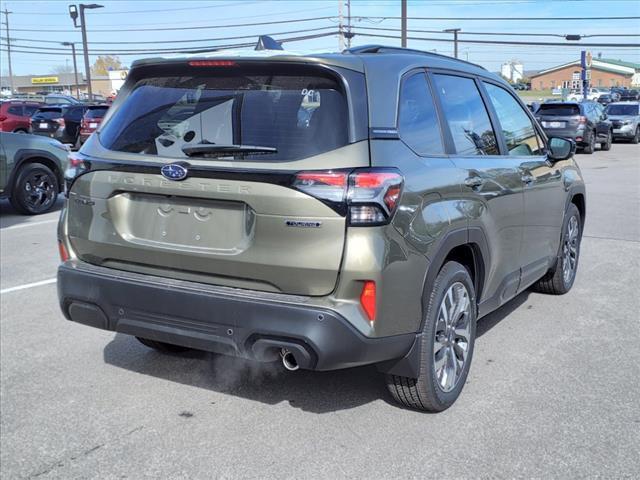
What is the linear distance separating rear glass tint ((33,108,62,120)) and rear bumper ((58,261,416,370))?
24.9 metres

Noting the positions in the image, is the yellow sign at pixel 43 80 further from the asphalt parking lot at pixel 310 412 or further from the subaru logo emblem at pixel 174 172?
the subaru logo emblem at pixel 174 172

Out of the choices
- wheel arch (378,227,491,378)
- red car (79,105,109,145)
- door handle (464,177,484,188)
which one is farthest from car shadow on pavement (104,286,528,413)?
red car (79,105,109,145)

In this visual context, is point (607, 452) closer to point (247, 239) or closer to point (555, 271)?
point (247, 239)

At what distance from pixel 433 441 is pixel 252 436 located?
3.04 ft

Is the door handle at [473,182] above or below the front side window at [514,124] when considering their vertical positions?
below

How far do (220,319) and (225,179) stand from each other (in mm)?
658

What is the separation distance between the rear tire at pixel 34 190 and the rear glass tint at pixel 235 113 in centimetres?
814

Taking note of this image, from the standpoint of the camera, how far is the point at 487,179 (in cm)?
413

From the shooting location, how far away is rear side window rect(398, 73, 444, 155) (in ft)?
11.4

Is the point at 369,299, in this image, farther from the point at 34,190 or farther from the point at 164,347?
the point at 34,190

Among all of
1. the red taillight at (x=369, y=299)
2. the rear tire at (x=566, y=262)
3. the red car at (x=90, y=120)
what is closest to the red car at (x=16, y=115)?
the red car at (x=90, y=120)

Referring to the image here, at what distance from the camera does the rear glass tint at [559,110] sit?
76.1 ft

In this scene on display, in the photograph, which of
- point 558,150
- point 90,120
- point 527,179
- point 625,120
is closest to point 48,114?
point 90,120

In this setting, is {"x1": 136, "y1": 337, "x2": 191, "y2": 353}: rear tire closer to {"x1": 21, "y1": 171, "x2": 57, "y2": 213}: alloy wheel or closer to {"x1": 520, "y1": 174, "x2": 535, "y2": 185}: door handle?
{"x1": 520, "y1": 174, "x2": 535, "y2": 185}: door handle
